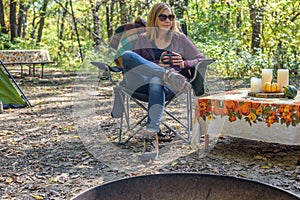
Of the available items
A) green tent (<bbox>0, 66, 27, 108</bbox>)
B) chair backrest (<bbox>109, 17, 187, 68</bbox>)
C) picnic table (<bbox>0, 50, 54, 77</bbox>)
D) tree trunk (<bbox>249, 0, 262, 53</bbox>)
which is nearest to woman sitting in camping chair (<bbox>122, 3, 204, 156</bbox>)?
chair backrest (<bbox>109, 17, 187, 68</bbox>)

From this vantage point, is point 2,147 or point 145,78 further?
point 2,147

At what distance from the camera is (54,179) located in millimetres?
2439

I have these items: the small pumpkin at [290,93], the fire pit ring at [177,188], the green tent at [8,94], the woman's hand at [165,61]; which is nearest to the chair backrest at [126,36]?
the woman's hand at [165,61]

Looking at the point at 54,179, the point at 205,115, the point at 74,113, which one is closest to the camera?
the point at 54,179

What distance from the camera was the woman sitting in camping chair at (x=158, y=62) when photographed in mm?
2805

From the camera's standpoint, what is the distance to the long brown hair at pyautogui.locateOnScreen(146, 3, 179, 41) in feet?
10.2

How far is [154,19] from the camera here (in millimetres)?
3172

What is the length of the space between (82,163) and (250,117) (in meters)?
1.10

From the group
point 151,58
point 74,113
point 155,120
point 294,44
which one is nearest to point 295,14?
point 294,44

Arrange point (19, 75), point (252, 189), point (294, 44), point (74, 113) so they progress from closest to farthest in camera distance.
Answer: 1. point (252, 189)
2. point (74, 113)
3. point (294, 44)
4. point (19, 75)

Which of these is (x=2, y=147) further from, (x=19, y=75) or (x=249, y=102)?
(x=19, y=75)

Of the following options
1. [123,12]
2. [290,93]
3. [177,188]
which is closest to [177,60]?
[290,93]

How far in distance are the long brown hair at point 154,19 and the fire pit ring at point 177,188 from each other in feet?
7.02

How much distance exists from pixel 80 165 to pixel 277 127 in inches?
48.8
